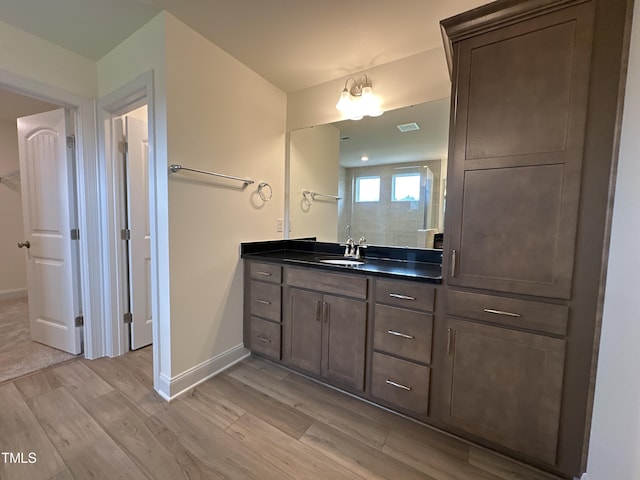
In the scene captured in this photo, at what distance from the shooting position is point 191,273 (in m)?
1.88

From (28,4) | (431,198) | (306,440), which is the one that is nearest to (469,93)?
(431,198)

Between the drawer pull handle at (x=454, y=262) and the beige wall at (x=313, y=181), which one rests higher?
the beige wall at (x=313, y=181)

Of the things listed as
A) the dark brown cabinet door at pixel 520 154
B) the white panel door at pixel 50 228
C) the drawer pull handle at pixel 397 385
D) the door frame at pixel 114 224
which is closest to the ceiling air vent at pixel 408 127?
the dark brown cabinet door at pixel 520 154

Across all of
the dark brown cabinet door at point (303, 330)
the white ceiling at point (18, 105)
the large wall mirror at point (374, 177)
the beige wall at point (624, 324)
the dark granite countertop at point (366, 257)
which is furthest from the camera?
the white ceiling at point (18, 105)

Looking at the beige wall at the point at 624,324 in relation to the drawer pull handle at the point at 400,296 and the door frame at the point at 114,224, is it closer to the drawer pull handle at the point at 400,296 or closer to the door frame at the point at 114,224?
the drawer pull handle at the point at 400,296

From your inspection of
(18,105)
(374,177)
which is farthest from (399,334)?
(18,105)

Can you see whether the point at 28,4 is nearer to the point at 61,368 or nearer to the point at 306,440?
the point at 61,368

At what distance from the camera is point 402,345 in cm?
161

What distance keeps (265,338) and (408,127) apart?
6.76 ft

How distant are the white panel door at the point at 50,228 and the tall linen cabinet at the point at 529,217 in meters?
2.88

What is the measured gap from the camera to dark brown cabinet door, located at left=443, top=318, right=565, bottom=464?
4.13 feet

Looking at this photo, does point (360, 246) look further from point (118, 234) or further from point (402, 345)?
point (118, 234)

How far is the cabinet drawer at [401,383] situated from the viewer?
61.4 inches

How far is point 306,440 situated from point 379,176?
77.6 inches
